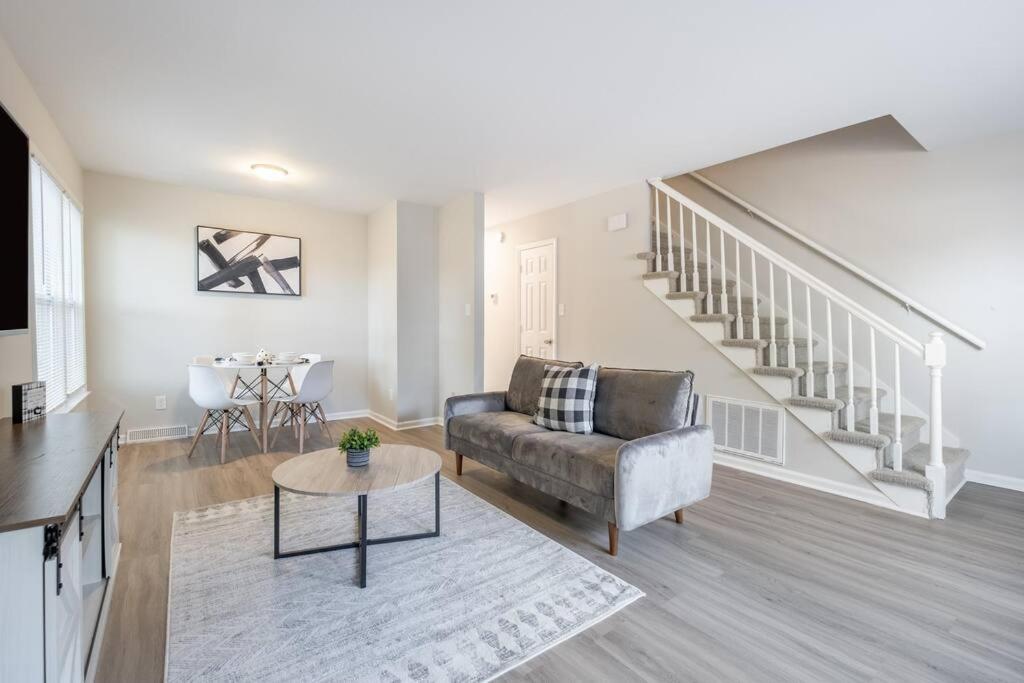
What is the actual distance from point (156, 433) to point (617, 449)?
4444 mm

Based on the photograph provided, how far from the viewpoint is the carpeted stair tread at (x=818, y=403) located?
3211mm

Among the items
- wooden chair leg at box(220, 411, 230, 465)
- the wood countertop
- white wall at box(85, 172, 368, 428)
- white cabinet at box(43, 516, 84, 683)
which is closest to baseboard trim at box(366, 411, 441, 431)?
white wall at box(85, 172, 368, 428)

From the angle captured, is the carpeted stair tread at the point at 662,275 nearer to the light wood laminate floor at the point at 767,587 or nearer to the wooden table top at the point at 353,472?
the light wood laminate floor at the point at 767,587

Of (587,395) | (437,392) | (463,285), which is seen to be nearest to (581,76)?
(587,395)

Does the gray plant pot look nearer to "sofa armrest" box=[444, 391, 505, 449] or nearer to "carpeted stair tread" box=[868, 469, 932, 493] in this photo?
"sofa armrest" box=[444, 391, 505, 449]

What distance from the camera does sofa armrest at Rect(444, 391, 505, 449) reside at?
3564mm

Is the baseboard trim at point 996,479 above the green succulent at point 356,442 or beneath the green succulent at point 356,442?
beneath

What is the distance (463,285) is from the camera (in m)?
4.95

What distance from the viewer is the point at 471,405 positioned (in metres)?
3.63

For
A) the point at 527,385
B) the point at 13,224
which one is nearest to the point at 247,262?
the point at 13,224

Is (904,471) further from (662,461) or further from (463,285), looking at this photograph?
(463,285)

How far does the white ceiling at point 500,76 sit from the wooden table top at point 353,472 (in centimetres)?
209

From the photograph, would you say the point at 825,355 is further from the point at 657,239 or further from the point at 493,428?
the point at 493,428

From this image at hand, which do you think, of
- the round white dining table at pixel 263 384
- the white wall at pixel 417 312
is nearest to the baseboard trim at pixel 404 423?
the white wall at pixel 417 312
